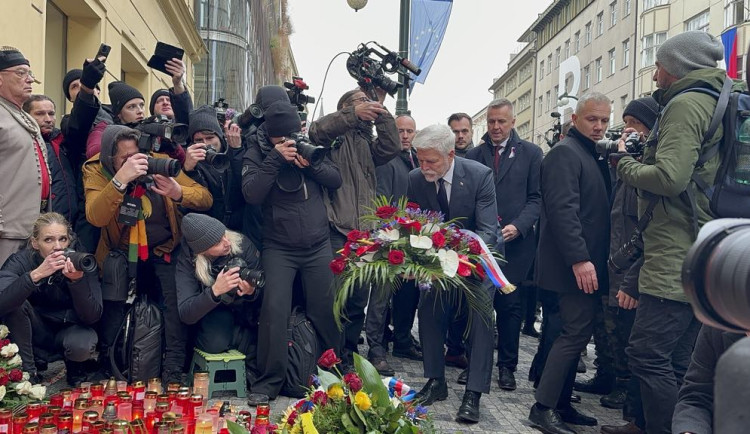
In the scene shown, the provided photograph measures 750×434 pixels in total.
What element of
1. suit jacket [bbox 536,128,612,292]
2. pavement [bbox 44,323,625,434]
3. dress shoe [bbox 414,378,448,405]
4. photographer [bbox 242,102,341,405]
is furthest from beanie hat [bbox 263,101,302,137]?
dress shoe [bbox 414,378,448,405]

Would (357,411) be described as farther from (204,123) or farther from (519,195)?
(519,195)

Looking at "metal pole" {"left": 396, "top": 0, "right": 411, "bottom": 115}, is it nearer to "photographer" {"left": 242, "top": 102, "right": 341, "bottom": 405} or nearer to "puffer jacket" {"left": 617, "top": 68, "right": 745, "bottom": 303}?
"photographer" {"left": 242, "top": 102, "right": 341, "bottom": 405}

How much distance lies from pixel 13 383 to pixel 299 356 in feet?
6.04

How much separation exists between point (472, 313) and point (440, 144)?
114 cm

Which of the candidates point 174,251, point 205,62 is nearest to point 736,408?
point 174,251

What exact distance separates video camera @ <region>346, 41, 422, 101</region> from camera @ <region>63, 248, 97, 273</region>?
248cm

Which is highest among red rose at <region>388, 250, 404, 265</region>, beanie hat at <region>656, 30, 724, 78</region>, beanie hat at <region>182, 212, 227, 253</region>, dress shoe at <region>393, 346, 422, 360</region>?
beanie hat at <region>656, 30, 724, 78</region>

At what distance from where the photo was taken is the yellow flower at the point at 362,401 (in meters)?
3.02

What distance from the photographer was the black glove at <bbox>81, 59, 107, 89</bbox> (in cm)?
513

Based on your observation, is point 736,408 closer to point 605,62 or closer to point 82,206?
point 82,206

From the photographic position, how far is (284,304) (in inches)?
202

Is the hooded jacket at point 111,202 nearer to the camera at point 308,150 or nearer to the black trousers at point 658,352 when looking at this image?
the camera at point 308,150

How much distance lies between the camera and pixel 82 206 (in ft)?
18.1

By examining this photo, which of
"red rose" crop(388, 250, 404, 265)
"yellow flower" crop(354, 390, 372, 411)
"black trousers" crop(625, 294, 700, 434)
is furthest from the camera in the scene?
"red rose" crop(388, 250, 404, 265)
